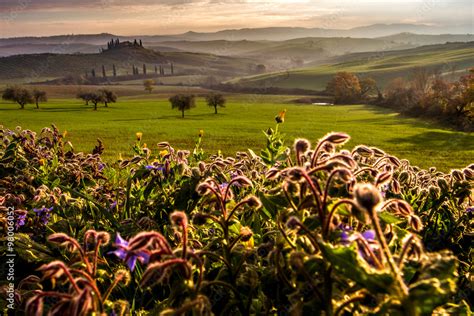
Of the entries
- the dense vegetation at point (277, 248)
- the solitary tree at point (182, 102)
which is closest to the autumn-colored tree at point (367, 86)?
the solitary tree at point (182, 102)

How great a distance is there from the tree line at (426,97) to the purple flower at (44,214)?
1431 inches

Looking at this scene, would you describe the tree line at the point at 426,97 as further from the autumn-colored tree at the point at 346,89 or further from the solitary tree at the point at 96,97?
the solitary tree at the point at 96,97

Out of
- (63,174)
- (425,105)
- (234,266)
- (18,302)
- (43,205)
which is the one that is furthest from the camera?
(425,105)

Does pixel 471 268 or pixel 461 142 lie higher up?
pixel 471 268

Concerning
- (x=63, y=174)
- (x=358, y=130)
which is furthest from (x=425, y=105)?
(x=63, y=174)

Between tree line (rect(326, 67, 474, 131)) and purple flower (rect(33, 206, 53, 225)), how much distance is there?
119ft

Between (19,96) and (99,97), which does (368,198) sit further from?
(99,97)

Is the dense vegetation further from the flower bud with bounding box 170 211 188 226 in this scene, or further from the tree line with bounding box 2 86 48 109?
the tree line with bounding box 2 86 48 109

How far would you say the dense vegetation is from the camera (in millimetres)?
1134

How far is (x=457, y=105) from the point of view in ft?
129

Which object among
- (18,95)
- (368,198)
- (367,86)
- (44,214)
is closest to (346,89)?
(367,86)

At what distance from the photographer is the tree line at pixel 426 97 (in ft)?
123

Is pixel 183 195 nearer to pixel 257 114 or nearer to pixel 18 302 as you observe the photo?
pixel 18 302

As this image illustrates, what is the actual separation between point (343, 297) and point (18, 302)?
1.48 metres
